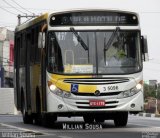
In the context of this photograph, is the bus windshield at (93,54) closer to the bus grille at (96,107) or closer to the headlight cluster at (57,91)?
the headlight cluster at (57,91)

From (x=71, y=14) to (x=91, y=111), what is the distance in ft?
A: 9.28

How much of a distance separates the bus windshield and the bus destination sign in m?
0.30

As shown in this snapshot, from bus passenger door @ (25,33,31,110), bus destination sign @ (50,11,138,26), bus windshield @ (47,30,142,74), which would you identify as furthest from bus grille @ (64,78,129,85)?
Answer: bus passenger door @ (25,33,31,110)

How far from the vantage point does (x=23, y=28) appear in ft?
75.7

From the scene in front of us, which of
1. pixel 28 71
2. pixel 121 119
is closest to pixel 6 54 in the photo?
pixel 28 71

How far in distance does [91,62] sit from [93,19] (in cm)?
133

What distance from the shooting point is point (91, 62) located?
60.6 feet

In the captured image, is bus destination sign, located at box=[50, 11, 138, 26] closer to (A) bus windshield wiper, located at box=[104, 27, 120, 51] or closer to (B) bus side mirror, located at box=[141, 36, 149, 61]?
(A) bus windshield wiper, located at box=[104, 27, 120, 51]

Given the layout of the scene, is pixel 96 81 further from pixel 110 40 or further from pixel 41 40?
pixel 41 40

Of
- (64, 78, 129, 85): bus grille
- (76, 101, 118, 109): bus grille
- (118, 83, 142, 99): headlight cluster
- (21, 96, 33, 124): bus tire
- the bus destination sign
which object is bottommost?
(21, 96, 33, 124): bus tire

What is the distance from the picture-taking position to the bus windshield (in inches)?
727

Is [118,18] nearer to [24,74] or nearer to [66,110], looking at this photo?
[66,110]

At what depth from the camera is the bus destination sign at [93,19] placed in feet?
61.8

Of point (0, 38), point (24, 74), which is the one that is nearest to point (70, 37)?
point (24, 74)
